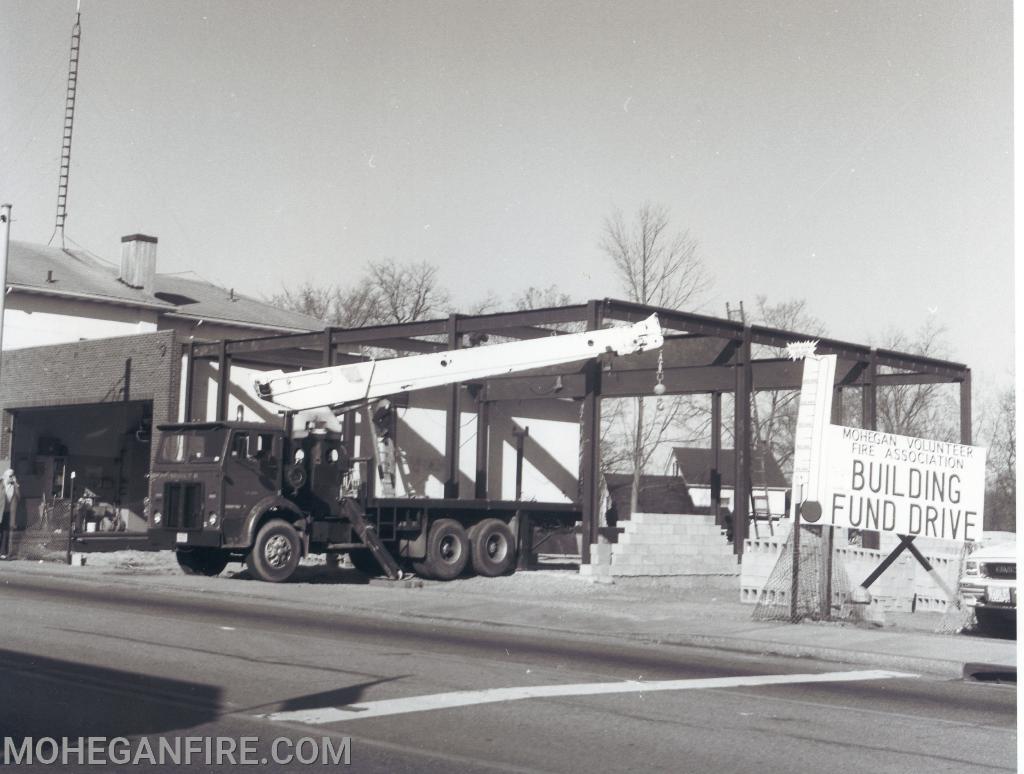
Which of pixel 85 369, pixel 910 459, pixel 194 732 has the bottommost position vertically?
pixel 194 732

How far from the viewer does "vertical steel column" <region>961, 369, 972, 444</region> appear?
32094 millimetres

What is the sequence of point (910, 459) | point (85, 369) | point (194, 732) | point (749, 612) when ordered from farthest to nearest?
point (85, 369)
point (749, 612)
point (910, 459)
point (194, 732)

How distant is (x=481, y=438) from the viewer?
33.2m

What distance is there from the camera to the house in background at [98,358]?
3475cm

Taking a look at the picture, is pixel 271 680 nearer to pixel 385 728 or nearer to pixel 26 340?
pixel 385 728

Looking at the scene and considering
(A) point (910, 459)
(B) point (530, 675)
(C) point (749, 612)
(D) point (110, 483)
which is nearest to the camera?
(B) point (530, 675)

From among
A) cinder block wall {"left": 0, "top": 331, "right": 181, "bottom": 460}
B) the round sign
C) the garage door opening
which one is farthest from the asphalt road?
the garage door opening

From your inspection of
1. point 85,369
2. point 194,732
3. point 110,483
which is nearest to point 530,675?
point 194,732

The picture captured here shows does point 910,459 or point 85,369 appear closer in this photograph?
point 910,459

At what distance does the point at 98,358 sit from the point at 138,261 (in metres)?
12.6

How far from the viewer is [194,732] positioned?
26.6ft

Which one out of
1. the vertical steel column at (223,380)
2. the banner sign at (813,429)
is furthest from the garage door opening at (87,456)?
the banner sign at (813,429)

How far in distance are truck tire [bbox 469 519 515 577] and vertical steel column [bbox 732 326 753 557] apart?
4.65 m

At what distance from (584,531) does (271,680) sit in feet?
48.8
